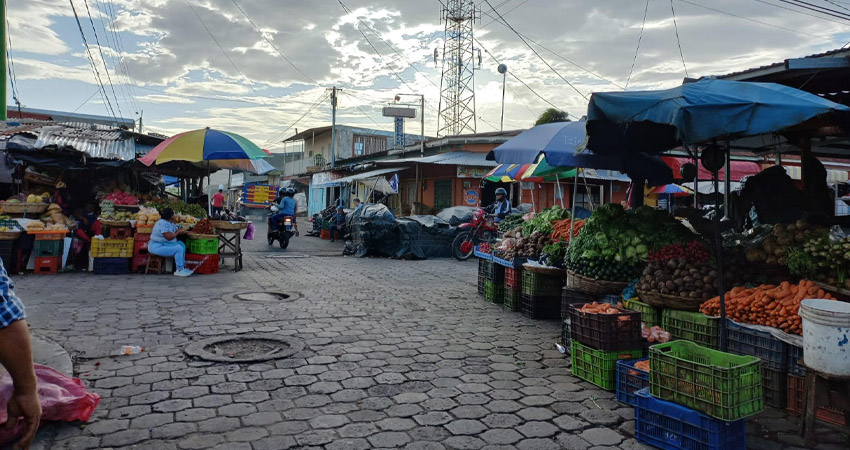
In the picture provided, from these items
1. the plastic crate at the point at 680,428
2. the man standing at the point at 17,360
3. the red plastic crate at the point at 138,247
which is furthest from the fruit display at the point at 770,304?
the red plastic crate at the point at 138,247

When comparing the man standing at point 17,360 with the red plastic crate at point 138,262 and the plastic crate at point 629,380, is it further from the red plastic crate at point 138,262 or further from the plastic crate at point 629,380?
the red plastic crate at point 138,262

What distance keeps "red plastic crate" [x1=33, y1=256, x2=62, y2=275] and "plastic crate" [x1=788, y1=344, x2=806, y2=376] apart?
12.1 metres

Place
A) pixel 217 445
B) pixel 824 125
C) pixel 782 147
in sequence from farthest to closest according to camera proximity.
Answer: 1. pixel 782 147
2. pixel 824 125
3. pixel 217 445

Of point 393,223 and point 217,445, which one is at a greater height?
point 393,223

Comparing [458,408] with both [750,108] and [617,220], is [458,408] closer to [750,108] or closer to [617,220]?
[750,108]

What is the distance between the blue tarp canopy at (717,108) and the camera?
4.31 meters

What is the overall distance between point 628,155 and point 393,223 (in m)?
8.77

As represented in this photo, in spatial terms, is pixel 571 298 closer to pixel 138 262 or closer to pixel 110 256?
pixel 138 262

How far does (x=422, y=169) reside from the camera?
23.5 meters

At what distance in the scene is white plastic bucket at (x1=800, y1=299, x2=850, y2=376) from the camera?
138 inches

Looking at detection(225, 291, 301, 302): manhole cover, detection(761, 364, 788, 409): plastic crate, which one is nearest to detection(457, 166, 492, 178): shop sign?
detection(225, 291, 301, 302): manhole cover

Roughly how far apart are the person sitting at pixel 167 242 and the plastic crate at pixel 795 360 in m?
10.3

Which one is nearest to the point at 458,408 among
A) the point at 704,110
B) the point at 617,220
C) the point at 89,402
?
the point at 89,402

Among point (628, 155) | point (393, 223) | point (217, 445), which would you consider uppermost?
point (628, 155)
